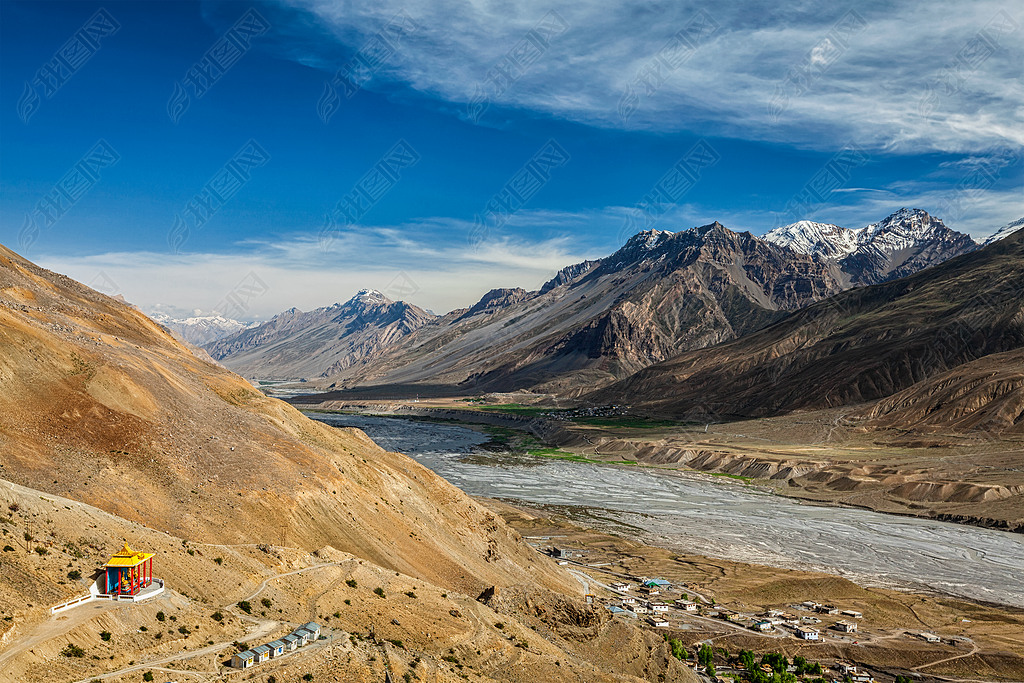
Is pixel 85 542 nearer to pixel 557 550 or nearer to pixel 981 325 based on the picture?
pixel 557 550

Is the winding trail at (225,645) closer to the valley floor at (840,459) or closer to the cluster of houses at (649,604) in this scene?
the cluster of houses at (649,604)

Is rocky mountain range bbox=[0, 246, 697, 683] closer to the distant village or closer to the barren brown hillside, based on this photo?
the barren brown hillside

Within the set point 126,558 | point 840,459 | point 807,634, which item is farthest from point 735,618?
point 840,459

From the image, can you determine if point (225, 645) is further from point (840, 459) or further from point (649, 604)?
point (840, 459)

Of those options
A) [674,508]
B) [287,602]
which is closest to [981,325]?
[674,508]

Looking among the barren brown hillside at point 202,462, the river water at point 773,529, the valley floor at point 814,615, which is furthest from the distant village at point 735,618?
the river water at point 773,529

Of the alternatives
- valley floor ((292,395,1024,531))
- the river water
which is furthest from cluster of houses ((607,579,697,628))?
valley floor ((292,395,1024,531))
